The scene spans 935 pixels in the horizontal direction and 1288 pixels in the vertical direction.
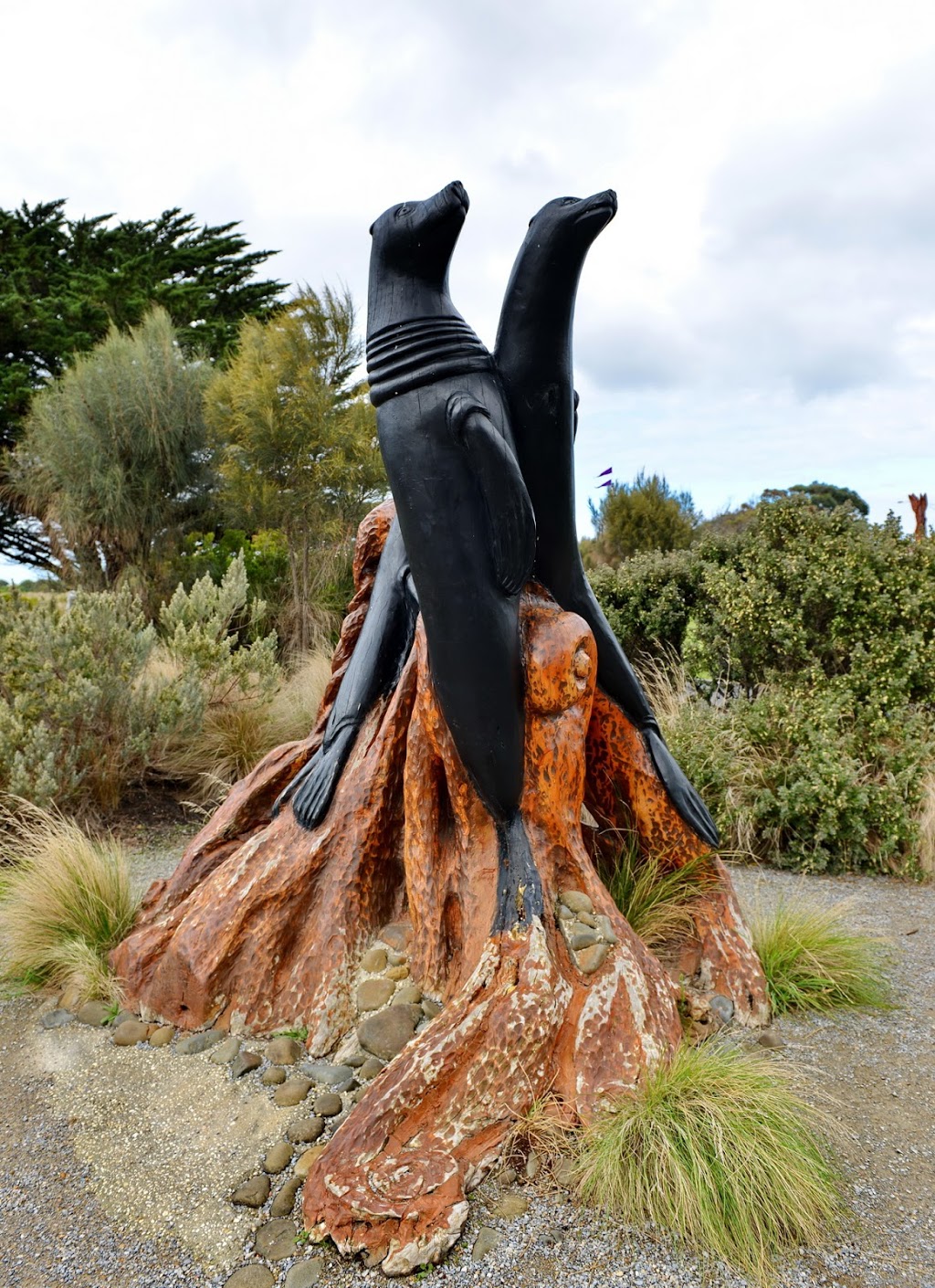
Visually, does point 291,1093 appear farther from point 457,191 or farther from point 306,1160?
point 457,191

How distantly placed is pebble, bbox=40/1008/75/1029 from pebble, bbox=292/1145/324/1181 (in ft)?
4.11

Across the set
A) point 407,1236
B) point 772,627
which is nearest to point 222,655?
point 772,627

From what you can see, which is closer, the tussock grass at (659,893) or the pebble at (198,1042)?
the pebble at (198,1042)

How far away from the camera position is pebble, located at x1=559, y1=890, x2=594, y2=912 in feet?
8.30

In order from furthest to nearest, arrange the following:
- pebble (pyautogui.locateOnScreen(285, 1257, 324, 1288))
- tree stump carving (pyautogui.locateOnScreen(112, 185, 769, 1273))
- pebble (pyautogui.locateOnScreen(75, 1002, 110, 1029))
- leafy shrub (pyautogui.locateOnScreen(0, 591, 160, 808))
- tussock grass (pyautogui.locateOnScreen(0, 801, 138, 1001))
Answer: leafy shrub (pyautogui.locateOnScreen(0, 591, 160, 808)) < tussock grass (pyautogui.locateOnScreen(0, 801, 138, 1001)) < pebble (pyautogui.locateOnScreen(75, 1002, 110, 1029)) < tree stump carving (pyautogui.locateOnScreen(112, 185, 769, 1273)) < pebble (pyautogui.locateOnScreen(285, 1257, 324, 1288))

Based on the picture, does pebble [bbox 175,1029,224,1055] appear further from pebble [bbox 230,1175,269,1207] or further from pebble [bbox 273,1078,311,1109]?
pebble [bbox 230,1175,269,1207]

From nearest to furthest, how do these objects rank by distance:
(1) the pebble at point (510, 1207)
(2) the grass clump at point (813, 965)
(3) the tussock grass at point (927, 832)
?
1. (1) the pebble at point (510, 1207)
2. (2) the grass clump at point (813, 965)
3. (3) the tussock grass at point (927, 832)

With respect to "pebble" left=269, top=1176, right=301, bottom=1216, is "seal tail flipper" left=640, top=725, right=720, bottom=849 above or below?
above

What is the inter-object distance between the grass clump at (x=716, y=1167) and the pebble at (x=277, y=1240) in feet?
2.26

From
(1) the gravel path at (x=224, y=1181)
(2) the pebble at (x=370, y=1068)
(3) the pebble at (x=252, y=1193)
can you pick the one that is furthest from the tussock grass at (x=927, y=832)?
(3) the pebble at (x=252, y=1193)

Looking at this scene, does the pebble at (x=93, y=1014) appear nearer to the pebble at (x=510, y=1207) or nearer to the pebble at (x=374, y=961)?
the pebble at (x=374, y=961)

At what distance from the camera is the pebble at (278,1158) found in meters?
2.21

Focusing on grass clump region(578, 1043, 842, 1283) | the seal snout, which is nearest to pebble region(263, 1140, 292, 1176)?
grass clump region(578, 1043, 842, 1283)

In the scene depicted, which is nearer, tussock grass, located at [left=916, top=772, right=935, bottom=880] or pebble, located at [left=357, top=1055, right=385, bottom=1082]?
pebble, located at [left=357, top=1055, right=385, bottom=1082]
